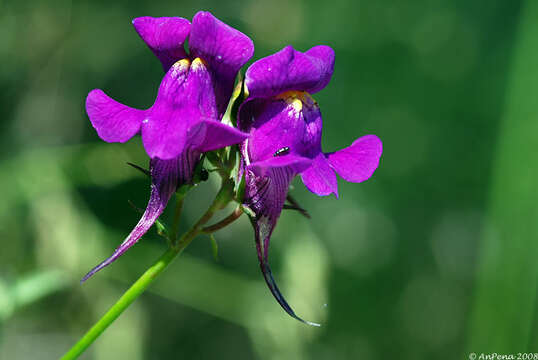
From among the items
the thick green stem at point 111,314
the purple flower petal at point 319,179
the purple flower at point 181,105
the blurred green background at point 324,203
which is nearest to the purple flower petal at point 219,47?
the purple flower at point 181,105

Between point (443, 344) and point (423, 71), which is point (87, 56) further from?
point (443, 344)

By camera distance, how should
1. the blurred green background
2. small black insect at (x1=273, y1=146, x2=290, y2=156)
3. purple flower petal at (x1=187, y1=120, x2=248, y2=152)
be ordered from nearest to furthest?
purple flower petal at (x1=187, y1=120, x2=248, y2=152) < small black insect at (x1=273, y1=146, x2=290, y2=156) < the blurred green background

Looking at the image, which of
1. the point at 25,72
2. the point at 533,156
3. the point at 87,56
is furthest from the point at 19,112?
the point at 533,156

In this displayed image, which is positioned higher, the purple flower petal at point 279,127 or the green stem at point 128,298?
the purple flower petal at point 279,127

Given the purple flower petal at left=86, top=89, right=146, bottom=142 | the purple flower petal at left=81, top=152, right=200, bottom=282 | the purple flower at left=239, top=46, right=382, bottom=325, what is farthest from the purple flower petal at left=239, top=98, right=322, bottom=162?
the purple flower petal at left=86, top=89, right=146, bottom=142

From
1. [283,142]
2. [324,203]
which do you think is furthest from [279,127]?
[324,203]

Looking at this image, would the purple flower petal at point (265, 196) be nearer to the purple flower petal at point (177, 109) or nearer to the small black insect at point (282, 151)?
the small black insect at point (282, 151)

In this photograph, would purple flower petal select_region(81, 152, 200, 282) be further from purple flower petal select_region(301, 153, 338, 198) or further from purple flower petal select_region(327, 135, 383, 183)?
purple flower petal select_region(327, 135, 383, 183)
